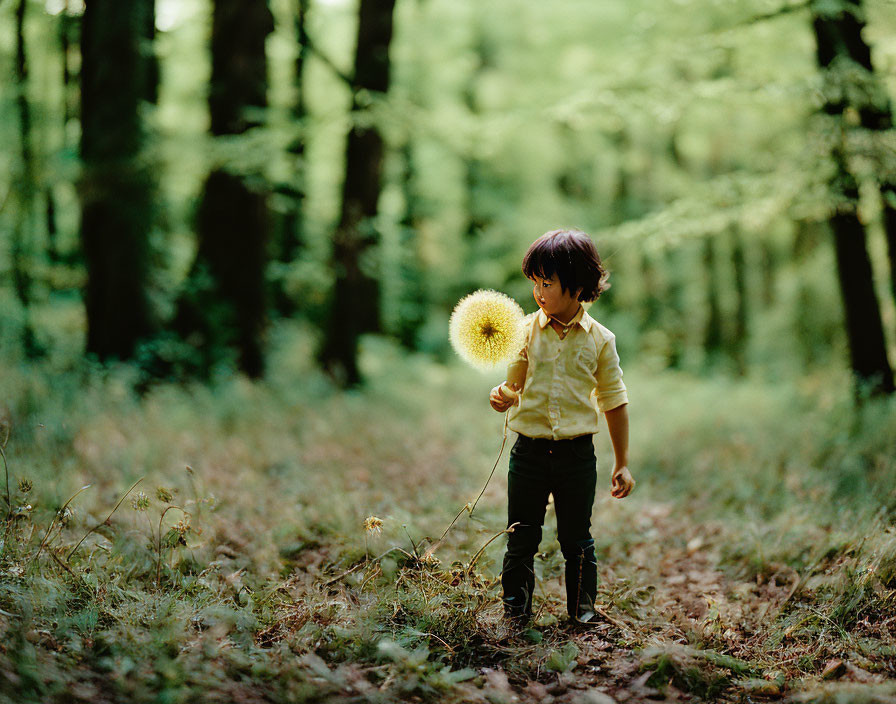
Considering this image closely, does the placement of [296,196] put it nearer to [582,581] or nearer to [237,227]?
[237,227]

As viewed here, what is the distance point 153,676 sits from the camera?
2.43 m

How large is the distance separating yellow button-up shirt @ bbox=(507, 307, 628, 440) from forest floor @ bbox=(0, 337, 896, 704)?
0.64 meters

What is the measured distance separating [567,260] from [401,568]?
2056 millimetres

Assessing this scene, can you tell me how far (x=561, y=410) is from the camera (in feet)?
10.2

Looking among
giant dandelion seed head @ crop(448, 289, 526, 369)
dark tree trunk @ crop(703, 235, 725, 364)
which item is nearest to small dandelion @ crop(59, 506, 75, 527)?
giant dandelion seed head @ crop(448, 289, 526, 369)

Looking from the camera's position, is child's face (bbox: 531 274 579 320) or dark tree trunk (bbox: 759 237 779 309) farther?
dark tree trunk (bbox: 759 237 779 309)

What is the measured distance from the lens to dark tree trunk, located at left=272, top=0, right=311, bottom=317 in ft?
32.0

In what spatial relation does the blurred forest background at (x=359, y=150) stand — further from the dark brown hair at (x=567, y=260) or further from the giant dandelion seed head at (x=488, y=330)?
the giant dandelion seed head at (x=488, y=330)

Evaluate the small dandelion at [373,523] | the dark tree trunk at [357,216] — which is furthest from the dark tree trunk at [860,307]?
the dark tree trunk at [357,216]

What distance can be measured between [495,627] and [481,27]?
63.8ft

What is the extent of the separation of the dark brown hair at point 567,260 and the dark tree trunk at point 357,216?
706 cm

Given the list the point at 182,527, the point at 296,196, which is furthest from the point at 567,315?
the point at 296,196

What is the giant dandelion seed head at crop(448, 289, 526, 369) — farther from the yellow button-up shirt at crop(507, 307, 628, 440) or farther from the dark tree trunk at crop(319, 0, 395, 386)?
the dark tree trunk at crop(319, 0, 395, 386)

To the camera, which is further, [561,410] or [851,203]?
[851,203]
